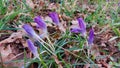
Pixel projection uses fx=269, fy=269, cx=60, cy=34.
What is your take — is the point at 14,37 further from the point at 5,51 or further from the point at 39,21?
the point at 39,21

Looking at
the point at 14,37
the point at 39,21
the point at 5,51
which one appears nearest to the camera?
the point at 39,21

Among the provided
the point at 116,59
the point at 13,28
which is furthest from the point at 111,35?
the point at 13,28

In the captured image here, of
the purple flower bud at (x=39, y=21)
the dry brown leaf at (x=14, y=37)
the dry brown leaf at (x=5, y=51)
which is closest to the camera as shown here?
the purple flower bud at (x=39, y=21)

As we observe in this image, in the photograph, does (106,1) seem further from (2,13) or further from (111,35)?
(2,13)

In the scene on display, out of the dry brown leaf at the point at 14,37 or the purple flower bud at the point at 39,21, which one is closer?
the purple flower bud at the point at 39,21

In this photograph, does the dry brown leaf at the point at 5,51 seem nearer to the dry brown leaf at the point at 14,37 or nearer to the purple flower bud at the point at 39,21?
the dry brown leaf at the point at 14,37

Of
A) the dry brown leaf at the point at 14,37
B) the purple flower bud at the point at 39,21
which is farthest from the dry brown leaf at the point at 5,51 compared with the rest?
the purple flower bud at the point at 39,21

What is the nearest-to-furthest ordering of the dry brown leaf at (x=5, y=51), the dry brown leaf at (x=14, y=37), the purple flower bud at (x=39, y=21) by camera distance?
the purple flower bud at (x=39, y=21) < the dry brown leaf at (x=5, y=51) < the dry brown leaf at (x=14, y=37)

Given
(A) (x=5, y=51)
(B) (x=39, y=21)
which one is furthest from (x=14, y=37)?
(B) (x=39, y=21)

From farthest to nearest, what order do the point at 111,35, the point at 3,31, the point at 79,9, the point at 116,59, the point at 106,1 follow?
the point at 106,1 → the point at 79,9 → the point at 111,35 → the point at 3,31 → the point at 116,59

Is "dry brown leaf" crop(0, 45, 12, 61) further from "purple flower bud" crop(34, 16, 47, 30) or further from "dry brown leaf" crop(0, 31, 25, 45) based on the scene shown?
"purple flower bud" crop(34, 16, 47, 30)

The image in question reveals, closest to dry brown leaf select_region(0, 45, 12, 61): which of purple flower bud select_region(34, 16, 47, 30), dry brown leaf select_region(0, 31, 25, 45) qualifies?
dry brown leaf select_region(0, 31, 25, 45)
